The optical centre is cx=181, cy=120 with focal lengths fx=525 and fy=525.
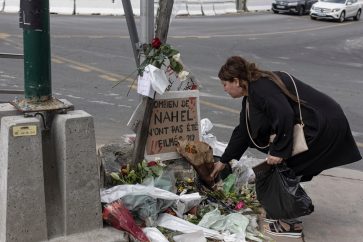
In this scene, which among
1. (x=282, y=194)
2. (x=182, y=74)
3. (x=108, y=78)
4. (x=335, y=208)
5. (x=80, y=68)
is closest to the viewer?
(x=282, y=194)

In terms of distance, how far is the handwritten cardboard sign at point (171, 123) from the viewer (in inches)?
184

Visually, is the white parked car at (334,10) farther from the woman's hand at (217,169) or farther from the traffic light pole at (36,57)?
the traffic light pole at (36,57)

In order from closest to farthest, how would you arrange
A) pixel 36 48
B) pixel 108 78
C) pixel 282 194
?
pixel 36 48 → pixel 282 194 → pixel 108 78

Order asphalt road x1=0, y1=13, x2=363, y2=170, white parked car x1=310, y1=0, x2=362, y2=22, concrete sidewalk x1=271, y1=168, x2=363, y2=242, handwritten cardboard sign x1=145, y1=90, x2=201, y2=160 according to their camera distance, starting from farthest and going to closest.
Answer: white parked car x1=310, y1=0, x2=362, y2=22
asphalt road x1=0, y1=13, x2=363, y2=170
handwritten cardboard sign x1=145, y1=90, x2=201, y2=160
concrete sidewalk x1=271, y1=168, x2=363, y2=242

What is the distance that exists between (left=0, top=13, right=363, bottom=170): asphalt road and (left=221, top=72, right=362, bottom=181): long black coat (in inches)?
91.7

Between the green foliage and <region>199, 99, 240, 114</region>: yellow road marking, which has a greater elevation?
<region>199, 99, 240, 114</region>: yellow road marking

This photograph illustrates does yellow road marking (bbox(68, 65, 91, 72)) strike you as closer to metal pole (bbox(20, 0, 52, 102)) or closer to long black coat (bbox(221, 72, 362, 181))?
long black coat (bbox(221, 72, 362, 181))

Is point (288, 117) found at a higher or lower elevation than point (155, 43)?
lower

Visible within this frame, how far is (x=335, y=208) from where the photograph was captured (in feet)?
15.5

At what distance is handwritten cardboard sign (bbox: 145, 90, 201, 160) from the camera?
184 inches

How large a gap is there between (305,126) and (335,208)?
48.4 inches

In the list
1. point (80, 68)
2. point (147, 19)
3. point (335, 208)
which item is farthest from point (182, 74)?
point (80, 68)

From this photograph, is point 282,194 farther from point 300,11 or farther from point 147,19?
point 300,11

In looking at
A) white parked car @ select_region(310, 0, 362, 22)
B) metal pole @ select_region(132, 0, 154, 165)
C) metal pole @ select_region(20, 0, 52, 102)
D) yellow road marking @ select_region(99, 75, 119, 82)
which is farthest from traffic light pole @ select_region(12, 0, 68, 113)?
white parked car @ select_region(310, 0, 362, 22)
